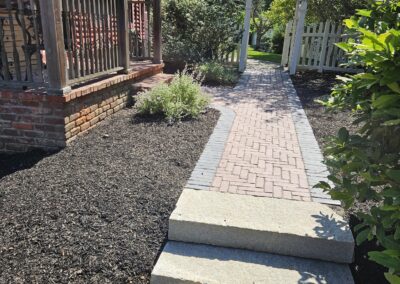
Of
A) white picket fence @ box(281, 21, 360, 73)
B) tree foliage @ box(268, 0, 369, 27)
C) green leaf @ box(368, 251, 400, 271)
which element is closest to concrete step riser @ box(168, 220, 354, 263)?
green leaf @ box(368, 251, 400, 271)

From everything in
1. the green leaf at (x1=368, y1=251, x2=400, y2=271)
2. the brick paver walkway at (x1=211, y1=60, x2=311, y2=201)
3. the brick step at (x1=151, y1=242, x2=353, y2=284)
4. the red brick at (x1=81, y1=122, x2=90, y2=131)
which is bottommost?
the brick step at (x1=151, y1=242, x2=353, y2=284)

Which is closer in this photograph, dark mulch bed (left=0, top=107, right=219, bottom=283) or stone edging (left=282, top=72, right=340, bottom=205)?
dark mulch bed (left=0, top=107, right=219, bottom=283)

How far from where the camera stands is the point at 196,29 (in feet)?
33.7

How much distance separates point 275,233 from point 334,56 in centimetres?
959

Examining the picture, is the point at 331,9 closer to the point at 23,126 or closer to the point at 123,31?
the point at 123,31

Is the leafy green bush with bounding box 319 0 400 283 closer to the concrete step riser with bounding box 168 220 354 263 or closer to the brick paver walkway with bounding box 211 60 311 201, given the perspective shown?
the concrete step riser with bounding box 168 220 354 263

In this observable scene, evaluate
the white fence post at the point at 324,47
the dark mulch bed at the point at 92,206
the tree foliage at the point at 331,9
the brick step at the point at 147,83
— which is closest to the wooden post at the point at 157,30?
the brick step at the point at 147,83

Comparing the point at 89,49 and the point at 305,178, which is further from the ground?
the point at 89,49

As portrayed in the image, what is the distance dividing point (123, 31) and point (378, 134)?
174 inches

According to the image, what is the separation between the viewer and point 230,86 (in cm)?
855

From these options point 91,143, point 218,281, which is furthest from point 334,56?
point 218,281

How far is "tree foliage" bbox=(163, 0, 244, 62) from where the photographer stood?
10.2m

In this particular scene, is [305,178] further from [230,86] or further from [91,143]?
[230,86]

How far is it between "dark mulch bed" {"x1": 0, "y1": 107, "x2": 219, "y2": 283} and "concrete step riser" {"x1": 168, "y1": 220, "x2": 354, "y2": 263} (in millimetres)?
196
